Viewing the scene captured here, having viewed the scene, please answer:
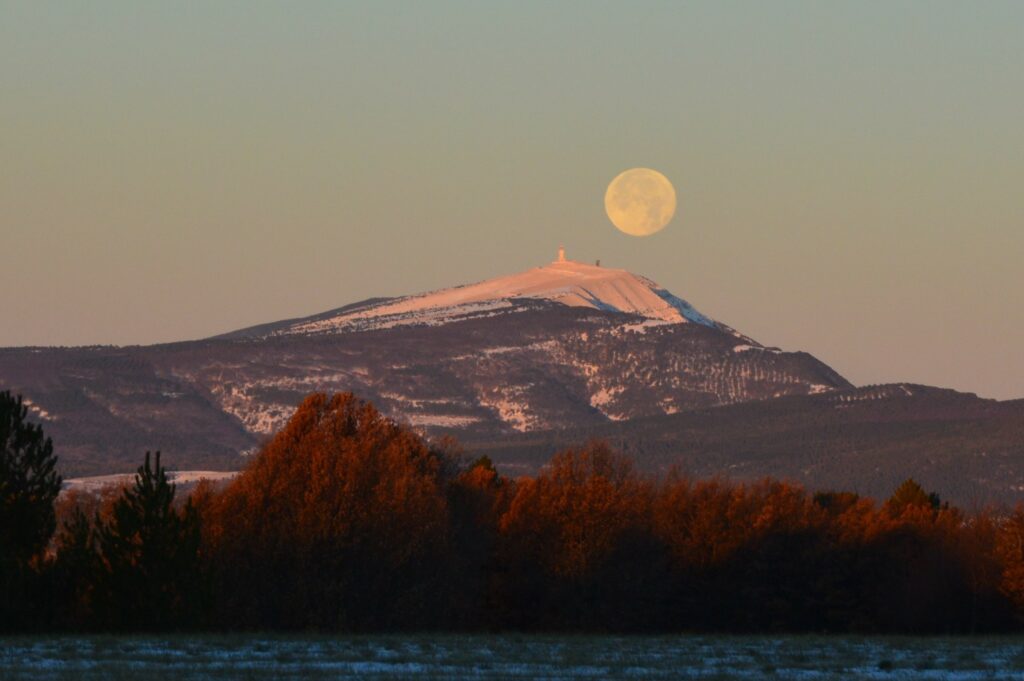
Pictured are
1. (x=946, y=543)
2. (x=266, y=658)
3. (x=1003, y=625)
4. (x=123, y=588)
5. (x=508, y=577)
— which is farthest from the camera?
(x=946, y=543)

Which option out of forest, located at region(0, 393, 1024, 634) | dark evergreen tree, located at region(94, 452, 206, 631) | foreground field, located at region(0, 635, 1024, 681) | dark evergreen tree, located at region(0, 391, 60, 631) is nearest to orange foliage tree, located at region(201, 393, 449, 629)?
forest, located at region(0, 393, 1024, 634)

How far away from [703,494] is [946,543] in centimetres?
1346

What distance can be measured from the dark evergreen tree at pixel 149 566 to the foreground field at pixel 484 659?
23.4ft

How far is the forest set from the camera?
184 feet

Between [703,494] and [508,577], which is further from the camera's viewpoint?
[703,494]

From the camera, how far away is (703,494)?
3676 inches

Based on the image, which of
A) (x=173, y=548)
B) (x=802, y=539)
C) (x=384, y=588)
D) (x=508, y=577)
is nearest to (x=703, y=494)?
(x=802, y=539)

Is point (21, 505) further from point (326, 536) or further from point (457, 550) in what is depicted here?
point (457, 550)

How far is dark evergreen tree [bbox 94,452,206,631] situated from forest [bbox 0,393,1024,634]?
0.17 feet

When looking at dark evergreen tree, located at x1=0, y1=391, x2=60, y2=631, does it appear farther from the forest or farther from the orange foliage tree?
the orange foliage tree

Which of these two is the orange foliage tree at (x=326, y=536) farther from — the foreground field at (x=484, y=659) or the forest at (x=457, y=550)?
the foreground field at (x=484, y=659)

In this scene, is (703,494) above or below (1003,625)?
above

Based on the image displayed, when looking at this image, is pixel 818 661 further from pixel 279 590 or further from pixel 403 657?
pixel 279 590

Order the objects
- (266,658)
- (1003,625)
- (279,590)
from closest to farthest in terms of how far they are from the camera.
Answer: (266,658) → (279,590) → (1003,625)
